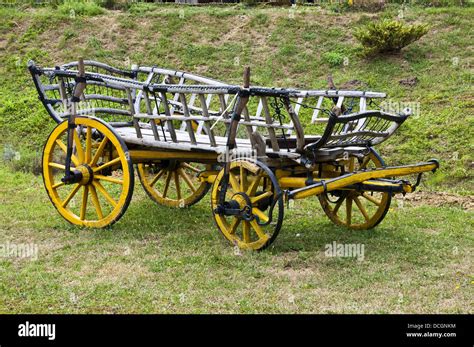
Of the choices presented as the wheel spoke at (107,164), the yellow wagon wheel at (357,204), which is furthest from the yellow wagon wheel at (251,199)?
the wheel spoke at (107,164)

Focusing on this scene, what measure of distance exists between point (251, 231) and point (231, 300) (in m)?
2.11

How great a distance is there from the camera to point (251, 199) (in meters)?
7.23

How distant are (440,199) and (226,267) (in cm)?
423

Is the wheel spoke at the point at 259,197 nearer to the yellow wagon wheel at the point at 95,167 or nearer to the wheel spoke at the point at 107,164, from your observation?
the yellow wagon wheel at the point at 95,167

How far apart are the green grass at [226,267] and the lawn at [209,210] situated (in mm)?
20

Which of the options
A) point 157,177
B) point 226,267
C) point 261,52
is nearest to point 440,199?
point 157,177

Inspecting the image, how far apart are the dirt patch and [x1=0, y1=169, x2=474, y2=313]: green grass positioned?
41cm

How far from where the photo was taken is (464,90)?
1335 cm

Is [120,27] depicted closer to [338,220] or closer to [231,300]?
[338,220]

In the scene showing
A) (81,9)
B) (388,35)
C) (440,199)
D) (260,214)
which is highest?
(81,9)

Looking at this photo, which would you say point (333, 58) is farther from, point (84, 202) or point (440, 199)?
point (84, 202)

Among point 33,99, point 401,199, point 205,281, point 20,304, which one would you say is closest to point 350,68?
point 401,199

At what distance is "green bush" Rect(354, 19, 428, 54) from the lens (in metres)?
14.8

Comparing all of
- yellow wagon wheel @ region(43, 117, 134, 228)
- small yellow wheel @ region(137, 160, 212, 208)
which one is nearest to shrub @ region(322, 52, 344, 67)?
small yellow wheel @ region(137, 160, 212, 208)
